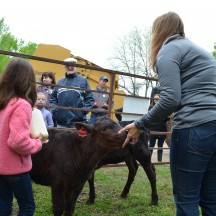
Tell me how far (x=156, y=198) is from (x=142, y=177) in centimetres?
198

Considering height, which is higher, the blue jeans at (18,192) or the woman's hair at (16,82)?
the woman's hair at (16,82)

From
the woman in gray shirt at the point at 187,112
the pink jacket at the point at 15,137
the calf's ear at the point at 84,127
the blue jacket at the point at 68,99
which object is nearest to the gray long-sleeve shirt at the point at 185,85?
the woman in gray shirt at the point at 187,112

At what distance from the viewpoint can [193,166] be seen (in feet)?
9.21

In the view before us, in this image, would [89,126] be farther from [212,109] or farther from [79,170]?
[212,109]

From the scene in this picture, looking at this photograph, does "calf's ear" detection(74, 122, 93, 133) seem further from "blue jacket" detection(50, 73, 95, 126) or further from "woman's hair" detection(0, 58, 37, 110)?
"blue jacket" detection(50, 73, 95, 126)

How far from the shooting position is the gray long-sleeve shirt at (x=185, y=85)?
2.71 meters

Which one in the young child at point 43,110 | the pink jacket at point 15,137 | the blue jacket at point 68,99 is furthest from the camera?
the blue jacket at point 68,99

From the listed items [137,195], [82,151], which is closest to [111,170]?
[137,195]

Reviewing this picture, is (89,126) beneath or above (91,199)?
above

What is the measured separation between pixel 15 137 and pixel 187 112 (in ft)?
4.59

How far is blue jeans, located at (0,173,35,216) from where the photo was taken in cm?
301

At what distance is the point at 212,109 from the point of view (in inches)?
109

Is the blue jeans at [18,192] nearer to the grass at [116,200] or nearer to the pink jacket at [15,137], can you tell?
the pink jacket at [15,137]

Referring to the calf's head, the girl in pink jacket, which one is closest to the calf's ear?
the calf's head
